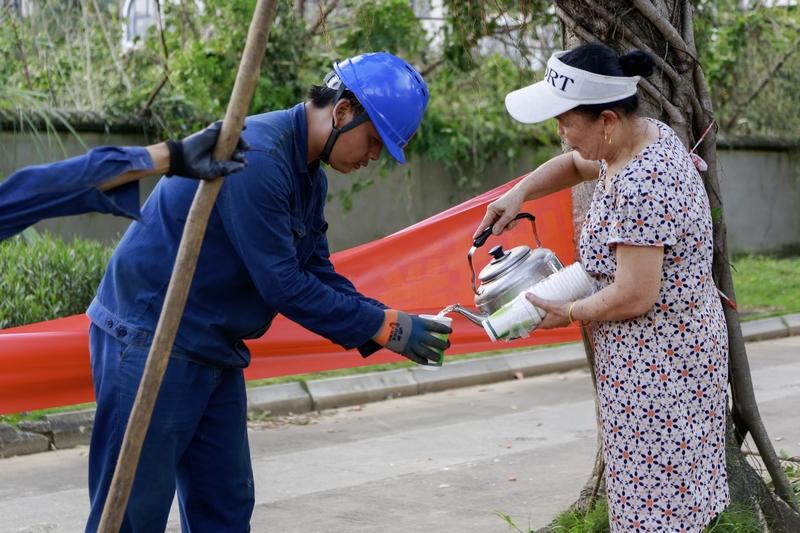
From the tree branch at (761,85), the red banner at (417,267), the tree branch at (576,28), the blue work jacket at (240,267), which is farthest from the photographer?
the tree branch at (761,85)

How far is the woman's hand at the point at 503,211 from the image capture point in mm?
3752

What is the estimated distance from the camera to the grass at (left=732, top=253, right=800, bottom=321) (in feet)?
41.2

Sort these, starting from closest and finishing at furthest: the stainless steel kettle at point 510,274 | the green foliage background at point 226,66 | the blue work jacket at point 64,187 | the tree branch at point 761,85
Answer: the blue work jacket at point 64,187 → the stainless steel kettle at point 510,274 → the green foliage background at point 226,66 → the tree branch at point 761,85

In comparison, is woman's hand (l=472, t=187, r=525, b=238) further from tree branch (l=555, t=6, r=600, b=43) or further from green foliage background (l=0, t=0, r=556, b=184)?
green foliage background (l=0, t=0, r=556, b=184)

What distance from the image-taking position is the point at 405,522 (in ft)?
17.3

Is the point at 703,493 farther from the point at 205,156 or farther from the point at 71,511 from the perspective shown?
the point at 71,511

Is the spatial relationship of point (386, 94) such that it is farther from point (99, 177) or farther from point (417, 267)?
point (417, 267)

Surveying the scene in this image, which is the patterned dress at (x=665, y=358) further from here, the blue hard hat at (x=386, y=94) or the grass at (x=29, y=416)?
the grass at (x=29, y=416)

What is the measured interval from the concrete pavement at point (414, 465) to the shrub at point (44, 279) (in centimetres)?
120

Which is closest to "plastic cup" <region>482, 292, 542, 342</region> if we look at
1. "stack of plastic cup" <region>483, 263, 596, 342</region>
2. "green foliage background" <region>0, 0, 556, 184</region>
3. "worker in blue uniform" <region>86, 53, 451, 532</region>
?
"stack of plastic cup" <region>483, 263, 596, 342</region>

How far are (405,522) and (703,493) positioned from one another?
7.34 ft

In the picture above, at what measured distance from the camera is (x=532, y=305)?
3279 millimetres

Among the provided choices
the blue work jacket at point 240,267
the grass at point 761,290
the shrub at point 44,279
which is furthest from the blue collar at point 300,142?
the grass at point 761,290

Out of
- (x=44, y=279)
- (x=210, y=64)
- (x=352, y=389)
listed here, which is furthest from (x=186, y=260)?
(x=210, y=64)
